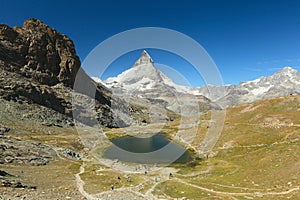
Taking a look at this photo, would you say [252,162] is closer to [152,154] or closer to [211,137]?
[152,154]

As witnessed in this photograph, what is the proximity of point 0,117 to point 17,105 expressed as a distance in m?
25.4

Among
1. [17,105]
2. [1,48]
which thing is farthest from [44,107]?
[1,48]

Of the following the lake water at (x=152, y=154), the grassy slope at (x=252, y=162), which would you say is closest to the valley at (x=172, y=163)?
the grassy slope at (x=252, y=162)

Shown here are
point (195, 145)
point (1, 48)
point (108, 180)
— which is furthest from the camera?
point (1, 48)

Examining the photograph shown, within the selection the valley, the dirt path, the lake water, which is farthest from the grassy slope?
the lake water

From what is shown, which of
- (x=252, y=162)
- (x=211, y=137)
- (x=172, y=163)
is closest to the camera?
(x=252, y=162)

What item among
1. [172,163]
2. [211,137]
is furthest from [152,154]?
[211,137]

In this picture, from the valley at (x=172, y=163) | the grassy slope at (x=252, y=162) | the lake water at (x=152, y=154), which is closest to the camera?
the valley at (x=172, y=163)

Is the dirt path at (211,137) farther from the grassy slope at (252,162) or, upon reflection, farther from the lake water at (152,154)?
the lake water at (152,154)

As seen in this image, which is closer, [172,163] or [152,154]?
[172,163]

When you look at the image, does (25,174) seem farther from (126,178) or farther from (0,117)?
(0,117)

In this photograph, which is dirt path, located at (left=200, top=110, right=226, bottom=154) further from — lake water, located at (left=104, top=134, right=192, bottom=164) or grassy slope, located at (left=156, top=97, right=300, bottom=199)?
lake water, located at (left=104, top=134, right=192, bottom=164)

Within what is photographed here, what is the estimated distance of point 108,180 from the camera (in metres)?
62.8

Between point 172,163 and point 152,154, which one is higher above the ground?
point 152,154
